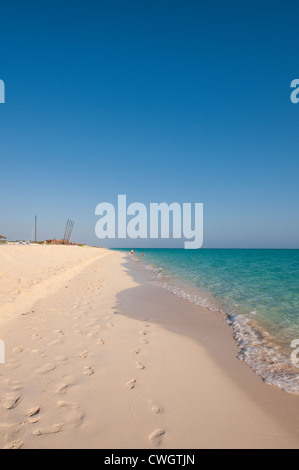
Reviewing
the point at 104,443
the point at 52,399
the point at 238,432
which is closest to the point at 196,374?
the point at 238,432

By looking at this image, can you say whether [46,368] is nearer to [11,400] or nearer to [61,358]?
[61,358]

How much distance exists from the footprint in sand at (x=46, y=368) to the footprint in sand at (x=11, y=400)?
25.0 inches

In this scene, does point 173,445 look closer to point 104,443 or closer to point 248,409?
point 104,443

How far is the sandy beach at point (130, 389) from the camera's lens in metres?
2.74

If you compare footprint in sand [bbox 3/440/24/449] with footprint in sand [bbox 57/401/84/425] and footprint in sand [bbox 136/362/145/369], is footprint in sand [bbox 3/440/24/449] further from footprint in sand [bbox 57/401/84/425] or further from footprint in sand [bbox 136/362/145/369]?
footprint in sand [bbox 136/362/145/369]

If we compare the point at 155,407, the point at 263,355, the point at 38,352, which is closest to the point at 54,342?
the point at 38,352

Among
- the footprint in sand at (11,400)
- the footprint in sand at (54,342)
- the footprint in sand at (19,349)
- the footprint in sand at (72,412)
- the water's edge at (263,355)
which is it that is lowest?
the water's edge at (263,355)

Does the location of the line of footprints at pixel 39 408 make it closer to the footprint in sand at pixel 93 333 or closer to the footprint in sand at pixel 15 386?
the footprint in sand at pixel 15 386

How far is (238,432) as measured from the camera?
9.37 feet

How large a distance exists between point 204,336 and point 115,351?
2.65m

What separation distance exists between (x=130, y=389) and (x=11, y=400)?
1730 millimetres

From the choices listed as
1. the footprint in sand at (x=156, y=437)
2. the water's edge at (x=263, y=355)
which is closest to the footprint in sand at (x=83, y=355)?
the footprint in sand at (x=156, y=437)

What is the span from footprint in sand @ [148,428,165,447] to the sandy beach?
0.04 feet

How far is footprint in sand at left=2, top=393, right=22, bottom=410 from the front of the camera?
3.12 metres
